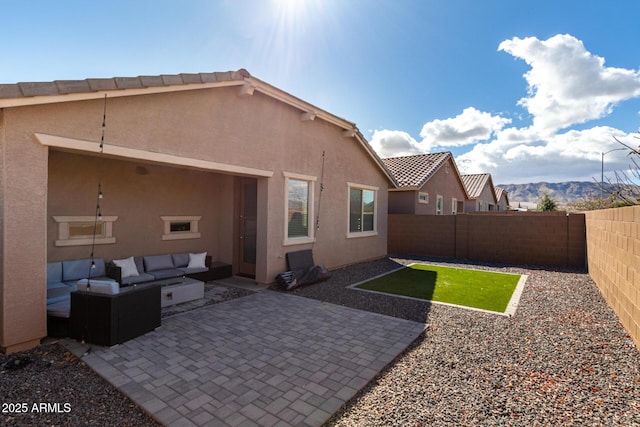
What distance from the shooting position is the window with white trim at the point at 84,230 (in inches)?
269

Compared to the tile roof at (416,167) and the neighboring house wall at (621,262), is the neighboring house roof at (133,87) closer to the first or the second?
the neighboring house wall at (621,262)

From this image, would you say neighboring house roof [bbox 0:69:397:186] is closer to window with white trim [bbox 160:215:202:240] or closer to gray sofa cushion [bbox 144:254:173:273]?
window with white trim [bbox 160:215:202:240]

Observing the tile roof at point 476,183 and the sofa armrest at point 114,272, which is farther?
the tile roof at point 476,183

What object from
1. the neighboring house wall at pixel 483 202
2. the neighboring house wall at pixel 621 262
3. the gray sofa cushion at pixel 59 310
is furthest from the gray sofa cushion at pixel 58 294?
the neighboring house wall at pixel 483 202

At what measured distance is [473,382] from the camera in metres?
3.78

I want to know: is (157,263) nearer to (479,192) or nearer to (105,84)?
(105,84)

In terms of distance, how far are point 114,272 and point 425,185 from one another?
16.4m

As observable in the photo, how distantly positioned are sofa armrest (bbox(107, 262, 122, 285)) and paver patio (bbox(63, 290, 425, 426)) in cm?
208

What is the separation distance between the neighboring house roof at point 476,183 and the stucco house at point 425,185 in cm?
497

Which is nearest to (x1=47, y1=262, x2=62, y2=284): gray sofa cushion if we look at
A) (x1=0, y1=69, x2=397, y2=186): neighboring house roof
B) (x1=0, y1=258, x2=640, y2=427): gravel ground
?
(x1=0, y1=258, x2=640, y2=427): gravel ground

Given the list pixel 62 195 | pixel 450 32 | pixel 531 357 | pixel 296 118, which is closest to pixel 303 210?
pixel 296 118

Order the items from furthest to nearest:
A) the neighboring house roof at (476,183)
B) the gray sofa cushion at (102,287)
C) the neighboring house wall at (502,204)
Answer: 1. the neighboring house wall at (502,204)
2. the neighboring house roof at (476,183)
3. the gray sofa cushion at (102,287)

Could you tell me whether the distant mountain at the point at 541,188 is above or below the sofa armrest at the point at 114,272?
above

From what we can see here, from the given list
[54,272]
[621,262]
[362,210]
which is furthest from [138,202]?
[621,262]
